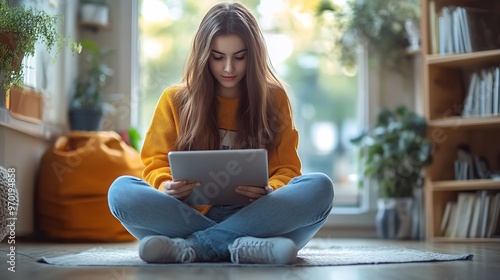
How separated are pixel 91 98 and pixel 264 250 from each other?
1.99 metres

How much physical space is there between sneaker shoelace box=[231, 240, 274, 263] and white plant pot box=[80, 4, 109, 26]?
2155 mm

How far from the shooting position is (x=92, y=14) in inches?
146

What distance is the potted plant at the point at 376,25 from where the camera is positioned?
374 centimetres

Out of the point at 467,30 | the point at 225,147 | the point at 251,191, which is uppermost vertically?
the point at 467,30

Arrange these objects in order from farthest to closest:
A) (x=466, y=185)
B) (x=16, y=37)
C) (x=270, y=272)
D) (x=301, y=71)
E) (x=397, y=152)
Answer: (x=301, y=71)
(x=397, y=152)
(x=466, y=185)
(x=16, y=37)
(x=270, y=272)

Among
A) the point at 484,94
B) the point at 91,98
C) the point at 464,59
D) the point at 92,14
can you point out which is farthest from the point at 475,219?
the point at 92,14

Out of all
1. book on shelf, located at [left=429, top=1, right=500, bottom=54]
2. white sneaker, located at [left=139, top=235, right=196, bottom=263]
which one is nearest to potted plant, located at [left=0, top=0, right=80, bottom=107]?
white sneaker, located at [left=139, top=235, right=196, bottom=263]

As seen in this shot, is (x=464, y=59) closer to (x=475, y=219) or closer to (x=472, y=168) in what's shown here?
(x=472, y=168)

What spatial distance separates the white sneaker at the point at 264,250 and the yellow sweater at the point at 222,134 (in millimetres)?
251

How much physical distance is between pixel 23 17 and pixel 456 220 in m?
2.03

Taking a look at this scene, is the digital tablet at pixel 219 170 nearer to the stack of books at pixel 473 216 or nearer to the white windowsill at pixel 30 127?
the white windowsill at pixel 30 127

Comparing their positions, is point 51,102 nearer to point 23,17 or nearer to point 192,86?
point 23,17

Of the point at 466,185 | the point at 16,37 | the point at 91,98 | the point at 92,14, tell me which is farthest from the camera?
the point at 92,14

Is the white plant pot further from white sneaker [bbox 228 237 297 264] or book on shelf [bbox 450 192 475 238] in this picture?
white sneaker [bbox 228 237 297 264]
